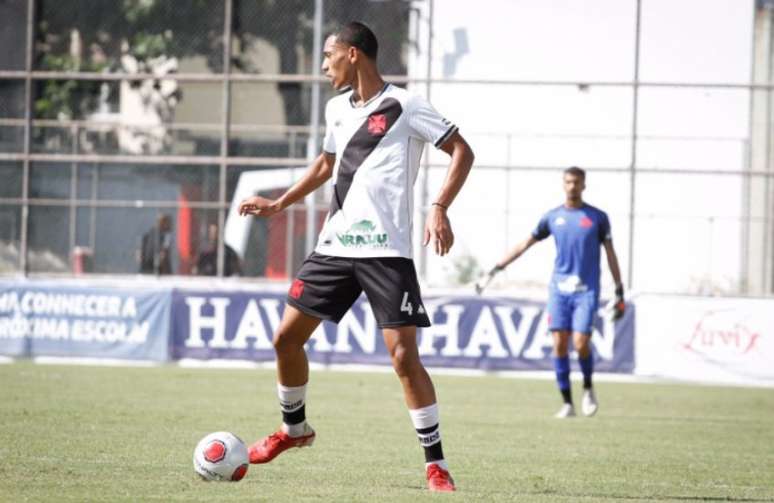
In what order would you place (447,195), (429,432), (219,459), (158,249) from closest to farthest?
1. (447,195)
2. (429,432)
3. (219,459)
4. (158,249)

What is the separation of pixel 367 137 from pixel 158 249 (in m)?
15.5

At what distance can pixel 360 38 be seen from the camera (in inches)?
311

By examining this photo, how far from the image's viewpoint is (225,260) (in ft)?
74.8

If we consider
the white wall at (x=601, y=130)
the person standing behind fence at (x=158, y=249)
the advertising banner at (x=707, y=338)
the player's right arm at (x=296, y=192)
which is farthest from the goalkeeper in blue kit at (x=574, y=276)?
the person standing behind fence at (x=158, y=249)

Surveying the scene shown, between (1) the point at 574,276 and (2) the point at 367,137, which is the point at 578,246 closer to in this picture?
(1) the point at 574,276

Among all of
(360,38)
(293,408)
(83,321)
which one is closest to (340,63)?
(360,38)

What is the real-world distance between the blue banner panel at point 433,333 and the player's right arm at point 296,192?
12149 millimetres

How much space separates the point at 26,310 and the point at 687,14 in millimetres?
11193

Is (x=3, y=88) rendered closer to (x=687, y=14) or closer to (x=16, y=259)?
(x=16, y=259)

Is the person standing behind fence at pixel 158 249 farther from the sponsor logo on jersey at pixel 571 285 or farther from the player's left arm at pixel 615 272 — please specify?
the player's left arm at pixel 615 272

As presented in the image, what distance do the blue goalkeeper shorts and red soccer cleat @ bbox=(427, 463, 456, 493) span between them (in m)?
6.90

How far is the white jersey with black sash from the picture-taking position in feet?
25.6

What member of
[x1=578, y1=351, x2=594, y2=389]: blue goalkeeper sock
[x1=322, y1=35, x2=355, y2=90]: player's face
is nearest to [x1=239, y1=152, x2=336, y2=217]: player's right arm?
Result: [x1=322, y1=35, x2=355, y2=90]: player's face

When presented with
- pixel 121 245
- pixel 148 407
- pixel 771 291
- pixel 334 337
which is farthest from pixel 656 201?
pixel 148 407
